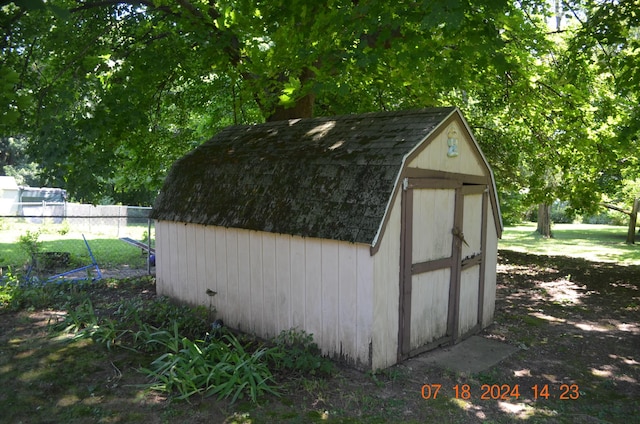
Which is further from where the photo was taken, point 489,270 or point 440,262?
point 489,270

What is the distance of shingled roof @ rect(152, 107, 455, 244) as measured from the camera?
6.01 metres

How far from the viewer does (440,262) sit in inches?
270

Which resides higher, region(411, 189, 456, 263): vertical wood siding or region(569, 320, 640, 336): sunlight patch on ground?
region(411, 189, 456, 263): vertical wood siding

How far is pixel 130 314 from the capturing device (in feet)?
25.6

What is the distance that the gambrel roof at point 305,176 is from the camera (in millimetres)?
6008

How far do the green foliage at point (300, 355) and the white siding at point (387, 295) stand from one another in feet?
2.07

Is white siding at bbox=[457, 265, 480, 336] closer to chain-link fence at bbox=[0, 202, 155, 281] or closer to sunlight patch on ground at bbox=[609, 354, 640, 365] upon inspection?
sunlight patch on ground at bbox=[609, 354, 640, 365]

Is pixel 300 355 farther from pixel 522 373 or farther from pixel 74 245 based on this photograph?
pixel 74 245

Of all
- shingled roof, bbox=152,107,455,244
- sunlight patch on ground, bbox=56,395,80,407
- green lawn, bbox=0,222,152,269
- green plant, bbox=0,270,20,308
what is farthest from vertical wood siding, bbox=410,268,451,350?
green lawn, bbox=0,222,152,269

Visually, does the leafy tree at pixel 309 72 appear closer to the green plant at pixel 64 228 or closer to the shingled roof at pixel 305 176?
the shingled roof at pixel 305 176

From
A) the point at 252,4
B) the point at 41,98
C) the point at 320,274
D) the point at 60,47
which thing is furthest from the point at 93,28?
the point at 320,274

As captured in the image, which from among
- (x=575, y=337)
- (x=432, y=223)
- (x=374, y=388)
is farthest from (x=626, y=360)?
(x=374, y=388)

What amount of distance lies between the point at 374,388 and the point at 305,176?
9.57 feet

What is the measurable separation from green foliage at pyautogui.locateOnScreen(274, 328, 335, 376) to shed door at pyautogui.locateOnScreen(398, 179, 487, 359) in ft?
3.55
